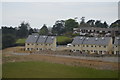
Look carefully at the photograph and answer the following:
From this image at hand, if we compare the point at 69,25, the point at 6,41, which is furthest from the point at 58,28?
the point at 6,41

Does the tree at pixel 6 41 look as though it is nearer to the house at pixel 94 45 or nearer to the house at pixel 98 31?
the house at pixel 94 45

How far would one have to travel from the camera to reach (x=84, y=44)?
26.3m

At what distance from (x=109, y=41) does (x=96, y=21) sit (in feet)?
95.1

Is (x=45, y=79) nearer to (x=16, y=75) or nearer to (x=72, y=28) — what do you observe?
(x=16, y=75)

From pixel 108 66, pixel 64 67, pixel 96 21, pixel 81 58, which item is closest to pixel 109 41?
pixel 81 58

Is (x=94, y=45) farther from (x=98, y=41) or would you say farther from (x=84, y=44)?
(x=84, y=44)

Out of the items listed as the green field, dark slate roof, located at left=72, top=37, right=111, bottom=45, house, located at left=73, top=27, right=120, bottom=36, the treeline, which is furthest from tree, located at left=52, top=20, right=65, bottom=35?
Result: the green field

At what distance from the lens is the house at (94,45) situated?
25414mm

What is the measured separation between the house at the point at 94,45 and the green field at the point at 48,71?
8.46m

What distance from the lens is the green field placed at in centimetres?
1496

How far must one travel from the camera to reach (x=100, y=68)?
17.2 metres

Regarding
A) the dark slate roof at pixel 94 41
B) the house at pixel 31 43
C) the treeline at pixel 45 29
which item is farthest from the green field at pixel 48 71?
the treeline at pixel 45 29

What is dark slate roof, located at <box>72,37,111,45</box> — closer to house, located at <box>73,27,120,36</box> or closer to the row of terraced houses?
the row of terraced houses

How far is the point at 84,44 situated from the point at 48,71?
1092 cm
